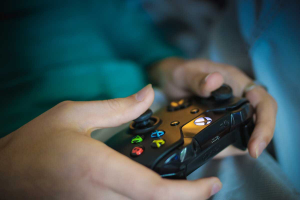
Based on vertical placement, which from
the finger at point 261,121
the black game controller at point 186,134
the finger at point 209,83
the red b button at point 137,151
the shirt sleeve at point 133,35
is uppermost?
the shirt sleeve at point 133,35

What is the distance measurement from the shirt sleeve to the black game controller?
42cm

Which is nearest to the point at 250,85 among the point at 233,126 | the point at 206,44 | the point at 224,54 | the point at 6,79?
the point at 233,126

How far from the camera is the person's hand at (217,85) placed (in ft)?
1.53

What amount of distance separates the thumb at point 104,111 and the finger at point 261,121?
23cm

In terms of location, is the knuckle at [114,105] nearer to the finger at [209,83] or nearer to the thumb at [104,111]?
the thumb at [104,111]

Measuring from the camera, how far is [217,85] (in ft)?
1.73

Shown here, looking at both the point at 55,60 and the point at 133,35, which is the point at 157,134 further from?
the point at 133,35

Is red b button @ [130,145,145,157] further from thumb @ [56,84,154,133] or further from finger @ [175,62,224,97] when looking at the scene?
finger @ [175,62,224,97]

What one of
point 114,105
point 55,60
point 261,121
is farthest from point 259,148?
point 55,60

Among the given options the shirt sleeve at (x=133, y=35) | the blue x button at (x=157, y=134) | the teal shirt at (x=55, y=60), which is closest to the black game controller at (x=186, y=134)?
the blue x button at (x=157, y=134)

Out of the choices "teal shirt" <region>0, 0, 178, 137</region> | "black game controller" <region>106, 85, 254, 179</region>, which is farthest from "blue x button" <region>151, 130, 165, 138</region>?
"teal shirt" <region>0, 0, 178, 137</region>

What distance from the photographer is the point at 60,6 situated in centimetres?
69

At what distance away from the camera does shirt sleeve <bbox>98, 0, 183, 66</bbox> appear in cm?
87

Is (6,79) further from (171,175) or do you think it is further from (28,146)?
(171,175)
